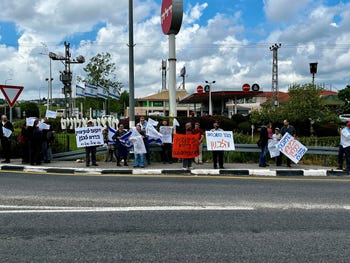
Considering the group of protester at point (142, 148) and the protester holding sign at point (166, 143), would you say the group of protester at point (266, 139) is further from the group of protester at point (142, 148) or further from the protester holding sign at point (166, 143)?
the protester holding sign at point (166, 143)

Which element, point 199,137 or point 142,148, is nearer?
point 142,148

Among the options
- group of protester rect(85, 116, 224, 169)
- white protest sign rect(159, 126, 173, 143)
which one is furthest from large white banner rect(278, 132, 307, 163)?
white protest sign rect(159, 126, 173, 143)

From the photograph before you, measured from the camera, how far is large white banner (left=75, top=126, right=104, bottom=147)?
48.0ft

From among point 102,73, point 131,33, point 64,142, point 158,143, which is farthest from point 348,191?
point 102,73

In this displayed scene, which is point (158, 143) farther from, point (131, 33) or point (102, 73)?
point (102, 73)

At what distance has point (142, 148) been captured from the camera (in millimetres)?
14117

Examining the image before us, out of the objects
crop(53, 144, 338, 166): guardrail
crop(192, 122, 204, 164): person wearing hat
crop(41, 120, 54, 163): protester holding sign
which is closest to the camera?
crop(192, 122, 204, 164): person wearing hat

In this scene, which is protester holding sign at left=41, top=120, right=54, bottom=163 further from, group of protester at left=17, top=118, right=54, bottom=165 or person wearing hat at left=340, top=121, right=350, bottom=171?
person wearing hat at left=340, top=121, right=350, bottom=171

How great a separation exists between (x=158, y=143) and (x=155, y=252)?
34.9 ft

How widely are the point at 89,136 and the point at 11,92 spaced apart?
151 inches

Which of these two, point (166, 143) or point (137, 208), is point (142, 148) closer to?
point (166, 143)

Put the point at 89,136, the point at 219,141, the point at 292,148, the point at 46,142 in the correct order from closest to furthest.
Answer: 1. the point at 219,141
2. the point at 292,148
3. the point at 89,136
4. the point at 46,142

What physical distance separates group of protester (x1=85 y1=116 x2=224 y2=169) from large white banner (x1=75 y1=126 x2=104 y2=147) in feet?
0.64

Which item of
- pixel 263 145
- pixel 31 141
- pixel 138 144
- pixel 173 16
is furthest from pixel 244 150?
pixel 173 16
